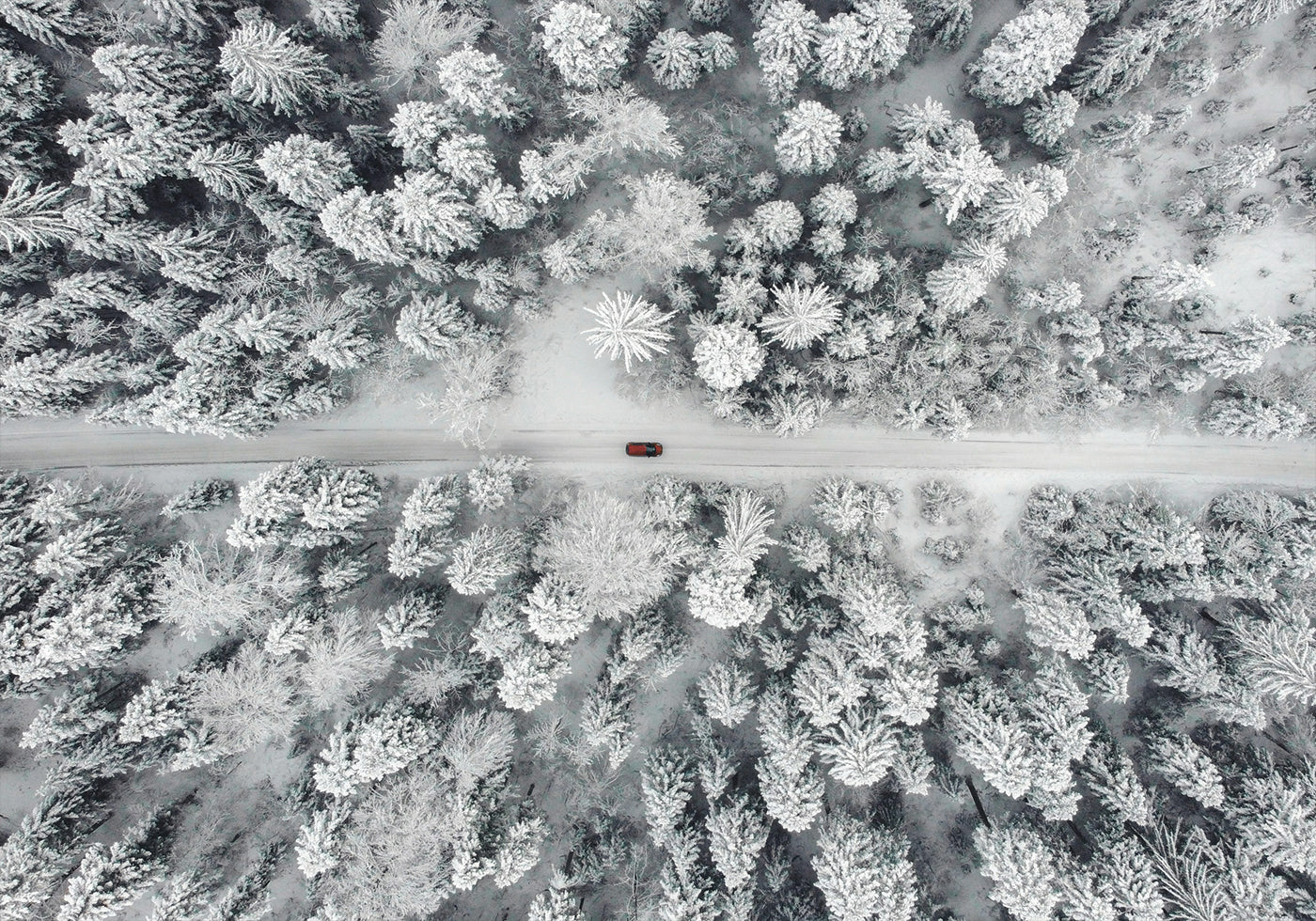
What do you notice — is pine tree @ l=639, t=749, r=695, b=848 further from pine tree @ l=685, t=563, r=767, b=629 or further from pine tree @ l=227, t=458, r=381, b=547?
pine tree @ l=227, t=458, r=381, b=547

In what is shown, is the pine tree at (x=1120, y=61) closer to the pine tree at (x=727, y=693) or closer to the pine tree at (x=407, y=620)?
the pine tree at (x=727, y=693)

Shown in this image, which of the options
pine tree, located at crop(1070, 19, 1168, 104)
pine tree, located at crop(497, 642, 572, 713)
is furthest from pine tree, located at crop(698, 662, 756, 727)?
pine tree, located at crop(1070, 19, 1168, 104)

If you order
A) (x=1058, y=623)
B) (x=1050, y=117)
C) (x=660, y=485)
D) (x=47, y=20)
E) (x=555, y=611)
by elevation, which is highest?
(x=47, y=20)

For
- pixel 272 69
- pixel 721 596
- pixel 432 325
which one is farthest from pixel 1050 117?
pixel 272 69

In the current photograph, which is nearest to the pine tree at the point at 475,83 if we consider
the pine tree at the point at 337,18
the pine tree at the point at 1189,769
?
the pine tree at the point at 337,18

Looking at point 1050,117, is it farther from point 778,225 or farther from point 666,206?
point 666,206

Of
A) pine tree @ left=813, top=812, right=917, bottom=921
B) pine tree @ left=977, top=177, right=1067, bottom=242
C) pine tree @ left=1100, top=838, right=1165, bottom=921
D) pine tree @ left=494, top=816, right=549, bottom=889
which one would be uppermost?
pine tree @ left=977, top=177, right=1067, bottom=242

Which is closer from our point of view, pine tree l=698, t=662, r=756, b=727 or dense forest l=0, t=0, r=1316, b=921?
dense forest l=0, t=0, r=1316, b=921
